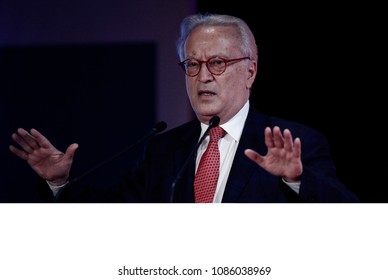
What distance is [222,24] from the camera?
2.44 metres

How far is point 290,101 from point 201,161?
2.20 feet

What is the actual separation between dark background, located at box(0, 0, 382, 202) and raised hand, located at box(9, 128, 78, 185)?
0.69m

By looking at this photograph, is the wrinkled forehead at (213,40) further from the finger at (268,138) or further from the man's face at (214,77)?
the finger at (268,138)

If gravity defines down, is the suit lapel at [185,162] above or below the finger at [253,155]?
below

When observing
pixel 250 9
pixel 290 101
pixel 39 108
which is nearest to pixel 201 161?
pixel 290 101

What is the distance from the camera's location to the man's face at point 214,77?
7.93ft

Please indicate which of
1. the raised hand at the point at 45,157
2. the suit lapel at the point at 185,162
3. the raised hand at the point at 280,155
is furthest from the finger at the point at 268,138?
the raised hand at the point at 45,157

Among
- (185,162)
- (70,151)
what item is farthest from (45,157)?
(185,162)

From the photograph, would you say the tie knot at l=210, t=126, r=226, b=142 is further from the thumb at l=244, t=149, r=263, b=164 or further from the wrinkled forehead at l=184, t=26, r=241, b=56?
the thumb at l=244, t=149, r=263, b=164

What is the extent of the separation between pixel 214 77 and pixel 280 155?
0.61 meters

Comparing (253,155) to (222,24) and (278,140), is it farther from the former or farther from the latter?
(222,24)

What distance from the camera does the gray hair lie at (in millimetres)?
2451

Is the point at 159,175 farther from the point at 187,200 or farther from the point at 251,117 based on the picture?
the point at 251,117

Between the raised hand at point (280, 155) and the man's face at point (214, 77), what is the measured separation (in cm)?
54
